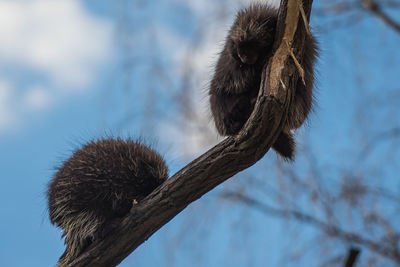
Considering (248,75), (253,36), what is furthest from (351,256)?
(253,36)

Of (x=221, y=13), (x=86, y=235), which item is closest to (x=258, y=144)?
(x=86, y=235)

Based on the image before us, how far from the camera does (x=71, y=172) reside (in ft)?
7.73

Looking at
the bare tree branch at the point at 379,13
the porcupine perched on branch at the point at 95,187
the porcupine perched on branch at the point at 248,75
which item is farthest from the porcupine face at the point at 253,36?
the bare tree branch at the point at 379,13

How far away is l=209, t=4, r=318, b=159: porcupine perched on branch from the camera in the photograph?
6.94 ft

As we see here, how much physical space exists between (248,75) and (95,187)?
815mm

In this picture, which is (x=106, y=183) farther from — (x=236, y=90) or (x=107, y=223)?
(x=236, y=90)

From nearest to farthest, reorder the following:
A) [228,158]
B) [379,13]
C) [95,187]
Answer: [228,158] → [95,187] → [379,13]

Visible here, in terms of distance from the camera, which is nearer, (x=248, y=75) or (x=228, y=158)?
(x=228, y=158)

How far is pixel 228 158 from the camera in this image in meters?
1.98

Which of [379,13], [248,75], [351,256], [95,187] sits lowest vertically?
[351,256]

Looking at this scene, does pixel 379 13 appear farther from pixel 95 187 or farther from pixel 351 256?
pixel 95 187

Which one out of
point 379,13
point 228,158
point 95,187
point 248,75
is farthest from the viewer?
point 379,13

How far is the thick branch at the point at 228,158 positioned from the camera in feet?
6.33

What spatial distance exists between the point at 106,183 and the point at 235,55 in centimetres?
78
